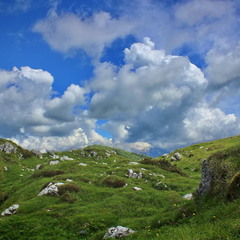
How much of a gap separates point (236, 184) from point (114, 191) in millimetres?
23716

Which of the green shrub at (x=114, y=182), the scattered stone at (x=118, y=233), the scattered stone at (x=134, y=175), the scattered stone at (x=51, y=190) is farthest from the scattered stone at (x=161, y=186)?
the scattered stone at (x=118, y=233)

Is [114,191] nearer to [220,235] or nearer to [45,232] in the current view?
[45,232]

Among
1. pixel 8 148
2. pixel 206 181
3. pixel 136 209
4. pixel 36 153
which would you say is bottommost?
pixel 136 209

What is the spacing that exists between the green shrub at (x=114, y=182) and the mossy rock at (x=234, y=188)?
88.4 ft

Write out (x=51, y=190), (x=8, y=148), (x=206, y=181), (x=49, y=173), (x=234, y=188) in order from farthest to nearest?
(x=8, y=148) → (x=49, y=173) → (x=51, y=190) → (x=206, y=181) → (x=234, y=188)

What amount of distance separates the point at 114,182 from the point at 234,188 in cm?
2815

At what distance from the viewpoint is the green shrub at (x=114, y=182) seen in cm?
4197

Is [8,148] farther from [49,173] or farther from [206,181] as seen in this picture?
[206,181]

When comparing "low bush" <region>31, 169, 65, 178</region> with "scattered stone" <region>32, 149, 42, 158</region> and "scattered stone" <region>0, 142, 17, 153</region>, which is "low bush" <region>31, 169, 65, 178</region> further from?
"scattered stone" <region>32, 149, 42, 158</region>

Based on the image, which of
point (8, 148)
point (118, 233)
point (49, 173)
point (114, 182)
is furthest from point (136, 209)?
point (8, 148)

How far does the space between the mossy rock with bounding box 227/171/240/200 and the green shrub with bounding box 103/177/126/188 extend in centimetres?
2694

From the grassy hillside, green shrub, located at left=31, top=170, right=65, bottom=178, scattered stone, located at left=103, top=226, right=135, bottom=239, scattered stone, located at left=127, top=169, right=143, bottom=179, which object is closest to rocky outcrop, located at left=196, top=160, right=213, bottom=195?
the grassy hillside

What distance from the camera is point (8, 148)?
107688mm

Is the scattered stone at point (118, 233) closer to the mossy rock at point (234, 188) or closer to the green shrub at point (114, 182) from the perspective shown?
the mossy rock at point (234, 188)
